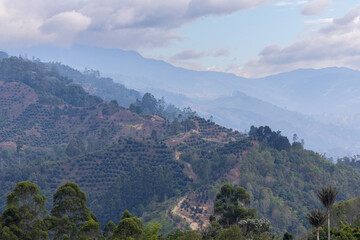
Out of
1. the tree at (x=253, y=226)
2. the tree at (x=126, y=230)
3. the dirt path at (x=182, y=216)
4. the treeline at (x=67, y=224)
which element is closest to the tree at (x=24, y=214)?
the treeline at (x=67, y=224)

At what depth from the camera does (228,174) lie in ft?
262

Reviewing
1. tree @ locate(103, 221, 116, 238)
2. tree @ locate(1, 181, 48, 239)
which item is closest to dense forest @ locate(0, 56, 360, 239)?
tree @ locate(1, 181, 48, 239)

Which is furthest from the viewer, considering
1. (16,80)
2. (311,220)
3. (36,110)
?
Answer: (16,80)

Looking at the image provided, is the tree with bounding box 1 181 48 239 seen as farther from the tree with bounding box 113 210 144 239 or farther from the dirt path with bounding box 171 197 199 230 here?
the dirt path with bounding box 171 197 199 230

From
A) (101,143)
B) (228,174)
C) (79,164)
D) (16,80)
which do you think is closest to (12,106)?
(16,80)

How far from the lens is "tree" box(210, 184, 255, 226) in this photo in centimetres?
4372

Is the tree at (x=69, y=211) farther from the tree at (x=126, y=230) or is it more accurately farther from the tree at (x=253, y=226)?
the tree at (x=253, y=226)

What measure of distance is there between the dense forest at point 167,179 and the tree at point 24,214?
85 millimetres

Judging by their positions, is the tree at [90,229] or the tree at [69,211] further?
the tree at [69,211]

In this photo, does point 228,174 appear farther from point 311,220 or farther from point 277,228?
point 311,220

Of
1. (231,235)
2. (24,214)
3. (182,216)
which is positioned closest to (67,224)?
(24,214)

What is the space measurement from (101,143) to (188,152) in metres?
33.6

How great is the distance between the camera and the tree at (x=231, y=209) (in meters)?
43.7

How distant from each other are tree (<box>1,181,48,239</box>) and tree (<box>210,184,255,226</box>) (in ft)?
62.5
